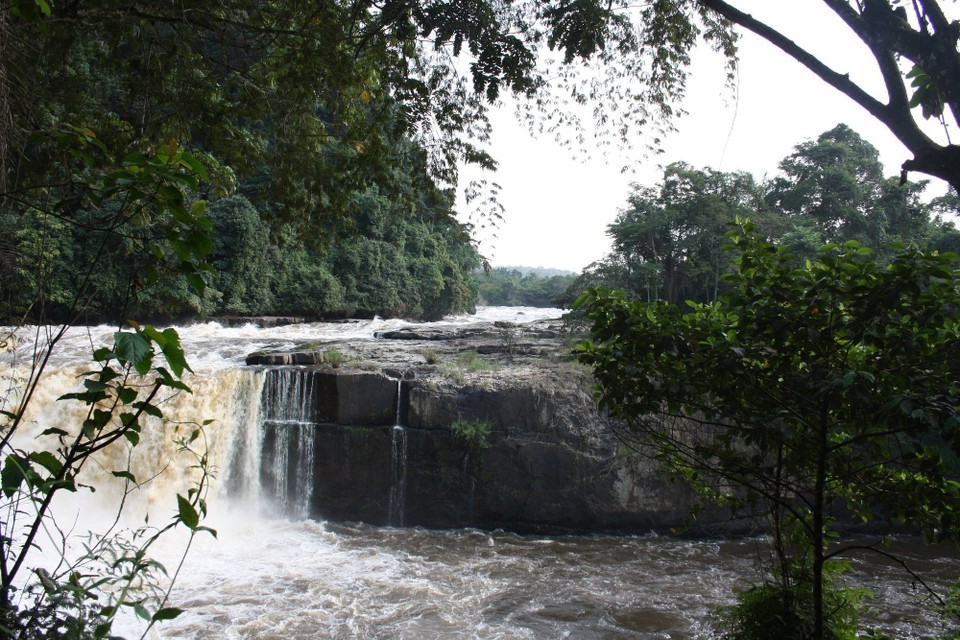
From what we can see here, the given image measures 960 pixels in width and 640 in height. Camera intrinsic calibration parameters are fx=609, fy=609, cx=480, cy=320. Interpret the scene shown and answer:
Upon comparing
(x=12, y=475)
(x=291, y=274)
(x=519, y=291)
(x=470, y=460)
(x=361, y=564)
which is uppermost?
(x=519, y=291)

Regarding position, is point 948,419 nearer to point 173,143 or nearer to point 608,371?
point 608,371

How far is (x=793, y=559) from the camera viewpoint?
3.67 m

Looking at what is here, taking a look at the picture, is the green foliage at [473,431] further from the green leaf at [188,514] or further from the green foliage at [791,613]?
the green leaf at [188,514]

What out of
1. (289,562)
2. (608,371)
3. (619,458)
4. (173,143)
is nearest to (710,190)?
(619,458)

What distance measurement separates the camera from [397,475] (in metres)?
10.1

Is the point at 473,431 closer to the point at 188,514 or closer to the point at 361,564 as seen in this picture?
the point at 361,564

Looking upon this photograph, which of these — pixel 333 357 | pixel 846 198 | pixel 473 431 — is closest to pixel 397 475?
pixel 473 431

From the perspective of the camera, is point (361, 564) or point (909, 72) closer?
point (909, 72)

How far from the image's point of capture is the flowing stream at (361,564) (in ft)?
21.8

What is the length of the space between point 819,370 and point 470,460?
7.75 metres

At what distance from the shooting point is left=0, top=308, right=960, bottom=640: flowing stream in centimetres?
664

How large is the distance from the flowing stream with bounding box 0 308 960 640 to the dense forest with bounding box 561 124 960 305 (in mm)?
9963

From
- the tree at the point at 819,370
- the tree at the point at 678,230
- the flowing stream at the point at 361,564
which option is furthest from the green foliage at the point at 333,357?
the tree at the point at 678,230

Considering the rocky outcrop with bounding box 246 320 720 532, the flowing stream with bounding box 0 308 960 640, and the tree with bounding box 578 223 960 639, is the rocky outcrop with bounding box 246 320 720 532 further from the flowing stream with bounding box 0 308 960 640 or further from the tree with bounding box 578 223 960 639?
the tree with bounding box 578 223 960 639
